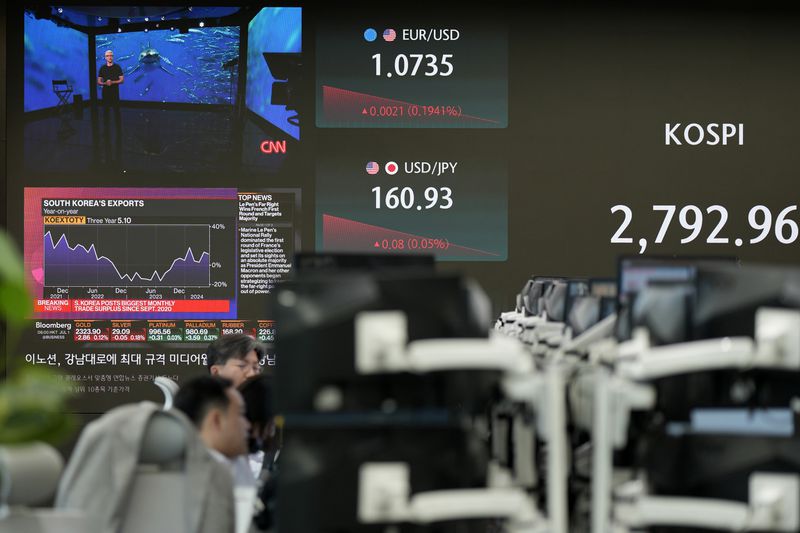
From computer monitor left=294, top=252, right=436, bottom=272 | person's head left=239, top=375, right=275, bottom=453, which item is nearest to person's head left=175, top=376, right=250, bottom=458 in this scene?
computer monitor left=294, top=252, right=436, bottom=272

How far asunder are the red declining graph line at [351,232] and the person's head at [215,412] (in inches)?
144

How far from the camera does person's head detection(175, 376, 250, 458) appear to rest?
2.70 meters

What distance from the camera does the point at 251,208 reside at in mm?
6371

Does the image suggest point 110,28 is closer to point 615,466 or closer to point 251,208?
point 251,208

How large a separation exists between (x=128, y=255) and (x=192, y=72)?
111 centimetres

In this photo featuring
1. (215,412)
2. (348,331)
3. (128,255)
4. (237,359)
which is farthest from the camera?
(128,255)

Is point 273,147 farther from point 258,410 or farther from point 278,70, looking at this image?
point 258,410

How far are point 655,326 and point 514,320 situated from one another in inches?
105

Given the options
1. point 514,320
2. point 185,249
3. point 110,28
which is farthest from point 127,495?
point 110,28

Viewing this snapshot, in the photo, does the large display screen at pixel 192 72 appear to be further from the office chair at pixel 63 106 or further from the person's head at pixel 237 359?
the person's head at pixel 237 359

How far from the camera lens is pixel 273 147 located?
640 cm

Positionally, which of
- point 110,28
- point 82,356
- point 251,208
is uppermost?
point 110,28

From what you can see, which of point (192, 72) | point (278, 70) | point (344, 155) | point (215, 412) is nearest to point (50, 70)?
point (192, 72)

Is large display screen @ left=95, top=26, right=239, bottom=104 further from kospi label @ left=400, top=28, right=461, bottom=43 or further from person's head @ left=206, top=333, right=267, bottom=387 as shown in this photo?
person's head @ left=206, top=333, right=267, bottom=387
